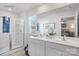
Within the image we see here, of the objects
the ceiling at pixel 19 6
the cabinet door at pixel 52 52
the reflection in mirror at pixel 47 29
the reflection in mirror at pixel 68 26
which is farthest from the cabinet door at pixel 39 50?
the ceiling at pixel 19 6

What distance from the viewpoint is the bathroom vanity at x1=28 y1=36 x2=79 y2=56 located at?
166cm

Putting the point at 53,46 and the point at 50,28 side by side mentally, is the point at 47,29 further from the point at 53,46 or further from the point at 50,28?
the point at 53,46

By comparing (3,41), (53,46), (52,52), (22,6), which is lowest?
(52,52)

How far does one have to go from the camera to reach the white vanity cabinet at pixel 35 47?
187 centimetres

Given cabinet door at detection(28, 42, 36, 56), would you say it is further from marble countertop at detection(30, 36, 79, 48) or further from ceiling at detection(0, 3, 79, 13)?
ceiling at detection(0, 3, 79, 13)

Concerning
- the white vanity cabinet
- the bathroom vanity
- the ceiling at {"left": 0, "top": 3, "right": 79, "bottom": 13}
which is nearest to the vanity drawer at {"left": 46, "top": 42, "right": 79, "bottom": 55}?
the bathroom vanity

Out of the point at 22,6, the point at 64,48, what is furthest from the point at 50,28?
the point at 22,6

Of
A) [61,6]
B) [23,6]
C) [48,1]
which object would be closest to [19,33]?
[23,6]

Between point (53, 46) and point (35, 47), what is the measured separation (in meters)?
0.37

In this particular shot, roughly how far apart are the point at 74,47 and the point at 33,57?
2.51 ft

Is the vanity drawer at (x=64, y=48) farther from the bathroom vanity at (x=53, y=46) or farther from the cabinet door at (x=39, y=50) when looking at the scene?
the cabinet door at (x=39, y=50)

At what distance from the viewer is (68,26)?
1782mm

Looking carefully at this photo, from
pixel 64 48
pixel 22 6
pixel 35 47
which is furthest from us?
pixel 35 47

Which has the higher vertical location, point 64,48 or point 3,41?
point 3,41
